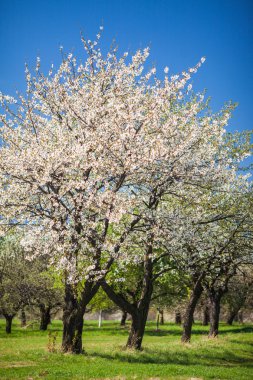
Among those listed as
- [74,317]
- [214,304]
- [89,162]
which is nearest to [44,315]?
[214,304]

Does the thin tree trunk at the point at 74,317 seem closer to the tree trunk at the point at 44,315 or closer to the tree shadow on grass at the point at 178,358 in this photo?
the tree shadow on grass at the point at 178,358

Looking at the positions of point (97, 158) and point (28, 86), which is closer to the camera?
point (97, 158)

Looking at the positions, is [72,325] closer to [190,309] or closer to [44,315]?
[190,309]

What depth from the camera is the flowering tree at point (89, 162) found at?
16.5 m

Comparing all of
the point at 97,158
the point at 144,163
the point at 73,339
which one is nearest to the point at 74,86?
the point at 97,158

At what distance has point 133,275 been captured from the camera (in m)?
35.1

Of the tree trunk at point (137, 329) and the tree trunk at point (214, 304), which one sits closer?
the tree trunk at point (137, 329)

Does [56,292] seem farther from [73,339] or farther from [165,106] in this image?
[165,106]

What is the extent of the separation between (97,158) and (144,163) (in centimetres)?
233

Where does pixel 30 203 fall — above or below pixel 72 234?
above

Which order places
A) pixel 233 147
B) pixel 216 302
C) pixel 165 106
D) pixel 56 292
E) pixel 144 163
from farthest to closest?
pixel 56 292 < pixel 216 302 < pixel 233 147 < pixel 165 106 < pixel 144 163

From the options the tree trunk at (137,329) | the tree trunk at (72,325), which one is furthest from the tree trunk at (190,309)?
the tree trunk at (72,325)

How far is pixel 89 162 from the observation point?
17.0 metres

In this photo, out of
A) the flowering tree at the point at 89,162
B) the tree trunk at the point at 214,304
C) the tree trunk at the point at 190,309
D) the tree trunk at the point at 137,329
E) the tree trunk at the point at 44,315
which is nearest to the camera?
the flowering tree at the point at 89,162
